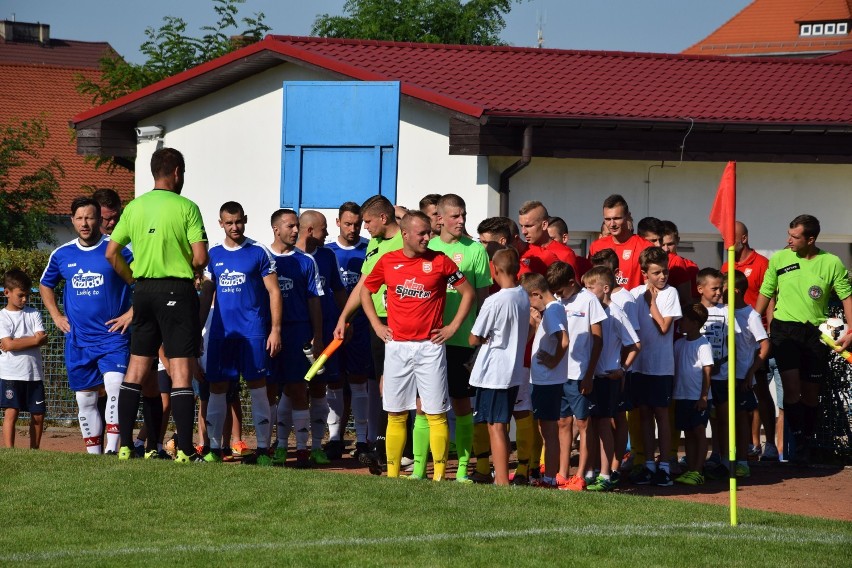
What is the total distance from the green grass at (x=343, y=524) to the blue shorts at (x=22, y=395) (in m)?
2.37

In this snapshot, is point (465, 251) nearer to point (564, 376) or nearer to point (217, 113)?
point (564, 376)

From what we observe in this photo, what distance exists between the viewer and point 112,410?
1038cm

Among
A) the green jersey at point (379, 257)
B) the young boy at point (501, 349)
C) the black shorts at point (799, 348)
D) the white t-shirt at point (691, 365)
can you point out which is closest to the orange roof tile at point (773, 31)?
the black shorts at point (799, 348)

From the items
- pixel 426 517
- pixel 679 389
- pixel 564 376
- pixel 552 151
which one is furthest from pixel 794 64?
pixel 426 517

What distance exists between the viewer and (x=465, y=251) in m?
10.7

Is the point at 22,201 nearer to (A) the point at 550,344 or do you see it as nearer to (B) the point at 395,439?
(B) the point at 395,439

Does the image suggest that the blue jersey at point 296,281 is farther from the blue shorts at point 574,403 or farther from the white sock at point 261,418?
the blue shorts at point 574,403

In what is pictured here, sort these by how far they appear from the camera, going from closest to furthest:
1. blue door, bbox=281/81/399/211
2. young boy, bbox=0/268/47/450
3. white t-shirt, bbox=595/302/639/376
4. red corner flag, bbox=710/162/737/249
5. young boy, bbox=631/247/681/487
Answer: red corner flag, bbox=710/162/737/249, white t-shirt, bbox=595/302/639/376, young boy, bbox=631/247/681/487, young boy, bbox=0/268/47/450, blue door, bbox=281/81/399/211

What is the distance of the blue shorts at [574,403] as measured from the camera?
34.6 ft

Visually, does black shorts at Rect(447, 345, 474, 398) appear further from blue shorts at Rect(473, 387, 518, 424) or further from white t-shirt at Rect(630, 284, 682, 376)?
white t-shirt at Rect(630, 284, 682, 376)

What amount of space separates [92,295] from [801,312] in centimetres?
659

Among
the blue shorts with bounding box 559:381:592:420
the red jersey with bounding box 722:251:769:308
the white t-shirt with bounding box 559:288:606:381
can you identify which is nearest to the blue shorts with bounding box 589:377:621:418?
the blue shorts with bounding box 559:381:592:420

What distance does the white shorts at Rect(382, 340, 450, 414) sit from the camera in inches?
390

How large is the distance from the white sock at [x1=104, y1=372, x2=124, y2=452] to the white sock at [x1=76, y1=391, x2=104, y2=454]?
39cm
